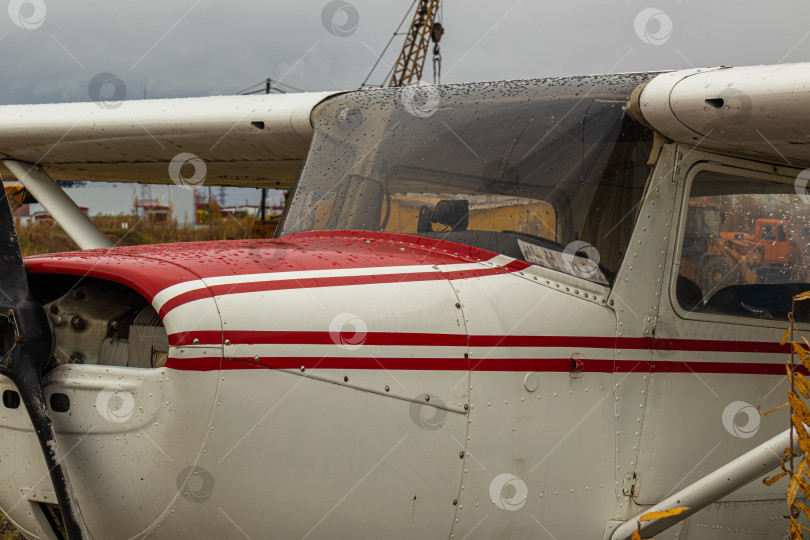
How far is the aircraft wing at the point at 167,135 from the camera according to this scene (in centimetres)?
548

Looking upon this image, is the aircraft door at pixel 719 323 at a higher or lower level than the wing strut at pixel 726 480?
higher

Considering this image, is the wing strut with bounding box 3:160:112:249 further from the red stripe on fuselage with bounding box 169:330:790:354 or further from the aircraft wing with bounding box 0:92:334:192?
the red stripe on fuselage with bounding box 169:330:790:354

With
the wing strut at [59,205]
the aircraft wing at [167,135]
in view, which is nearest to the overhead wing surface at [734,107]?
the aircraft wing at [167,135]

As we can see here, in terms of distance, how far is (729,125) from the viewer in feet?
11.8

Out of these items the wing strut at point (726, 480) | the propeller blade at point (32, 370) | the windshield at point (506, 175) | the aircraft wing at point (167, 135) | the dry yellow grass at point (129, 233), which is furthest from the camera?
the dry yellow grass at point (129, 233)

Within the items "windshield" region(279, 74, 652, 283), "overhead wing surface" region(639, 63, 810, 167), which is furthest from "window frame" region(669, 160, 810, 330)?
"windshield" region(279, 74, 652, 283)

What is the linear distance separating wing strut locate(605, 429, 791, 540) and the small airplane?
0.01 metres

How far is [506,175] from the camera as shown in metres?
3.78

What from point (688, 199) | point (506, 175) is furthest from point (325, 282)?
point (688, 199)

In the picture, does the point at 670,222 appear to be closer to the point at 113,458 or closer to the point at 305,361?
the point at 305,361

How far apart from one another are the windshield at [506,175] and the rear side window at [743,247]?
37 centimetres

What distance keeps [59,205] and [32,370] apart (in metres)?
4.42

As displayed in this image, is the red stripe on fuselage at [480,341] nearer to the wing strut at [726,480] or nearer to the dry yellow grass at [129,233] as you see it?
the wing strut at [726,480]

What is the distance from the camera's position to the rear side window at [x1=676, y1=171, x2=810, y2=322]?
3.84 metres
